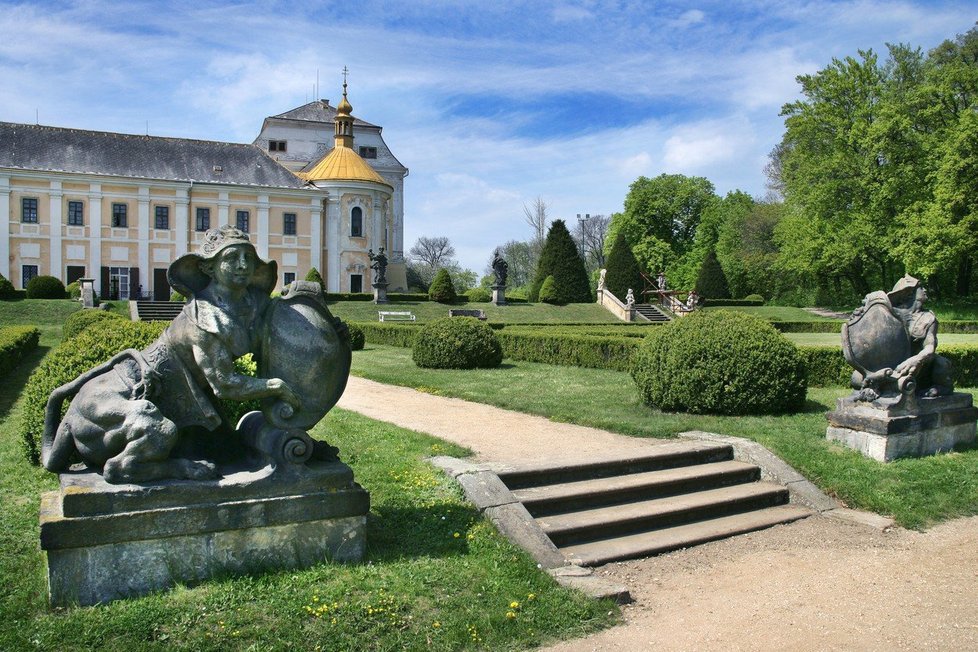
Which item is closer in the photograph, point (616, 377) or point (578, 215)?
point (616, 377)

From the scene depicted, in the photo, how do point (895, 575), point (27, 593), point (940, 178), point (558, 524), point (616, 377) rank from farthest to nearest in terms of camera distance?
point (940, 178)
point (616, 377)
point (558, 524)
point (895, 575)
point (27, 593)

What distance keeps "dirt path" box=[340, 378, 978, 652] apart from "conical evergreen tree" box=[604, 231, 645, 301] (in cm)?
4052

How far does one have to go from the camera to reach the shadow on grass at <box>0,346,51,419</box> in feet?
35.4

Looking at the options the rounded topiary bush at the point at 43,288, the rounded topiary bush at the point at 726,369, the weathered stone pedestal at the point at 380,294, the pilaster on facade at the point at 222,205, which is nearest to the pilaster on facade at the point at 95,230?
the pilaster on facade at the point at 222,205

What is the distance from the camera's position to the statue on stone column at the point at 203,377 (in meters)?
4.16

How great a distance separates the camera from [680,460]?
7297mm

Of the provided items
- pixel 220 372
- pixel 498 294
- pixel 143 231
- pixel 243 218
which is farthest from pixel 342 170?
pixel 220 372

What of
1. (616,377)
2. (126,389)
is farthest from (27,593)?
(616,377)

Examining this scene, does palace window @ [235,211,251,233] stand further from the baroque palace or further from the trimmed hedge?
the trimmed hedge

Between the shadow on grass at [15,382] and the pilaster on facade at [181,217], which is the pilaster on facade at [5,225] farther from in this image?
the shadow on grass at [15,382]

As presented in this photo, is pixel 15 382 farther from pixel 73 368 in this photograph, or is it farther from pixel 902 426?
pixel 902 426

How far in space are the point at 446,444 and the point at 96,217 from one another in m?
42.4

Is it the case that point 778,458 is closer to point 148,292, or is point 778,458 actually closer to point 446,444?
point 446,444

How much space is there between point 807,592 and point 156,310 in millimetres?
31837
